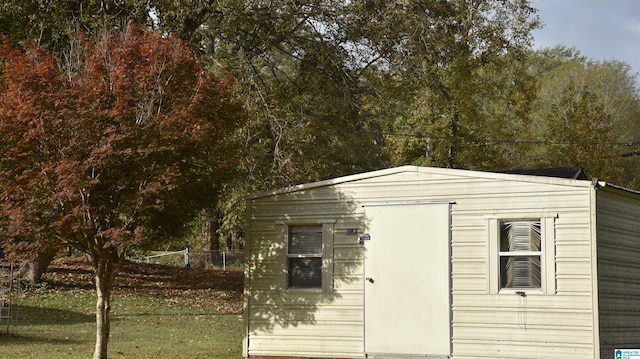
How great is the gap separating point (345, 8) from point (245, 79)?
3.23 m

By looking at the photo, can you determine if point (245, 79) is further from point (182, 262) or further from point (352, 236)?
point (182, 262)

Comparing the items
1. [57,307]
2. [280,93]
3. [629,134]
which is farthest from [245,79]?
[629,134]

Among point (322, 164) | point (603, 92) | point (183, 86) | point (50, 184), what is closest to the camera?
point (50, 184)

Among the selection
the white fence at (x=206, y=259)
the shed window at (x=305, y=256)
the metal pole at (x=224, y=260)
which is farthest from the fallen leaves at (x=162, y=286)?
the shed window at (x=305, y=256)

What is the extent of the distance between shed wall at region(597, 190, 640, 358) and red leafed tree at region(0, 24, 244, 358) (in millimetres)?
5752

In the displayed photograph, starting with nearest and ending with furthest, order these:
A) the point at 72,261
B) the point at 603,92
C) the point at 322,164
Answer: the point at 322,164 < the point at 72,261 < the point at 603,92

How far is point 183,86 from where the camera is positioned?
14258mm

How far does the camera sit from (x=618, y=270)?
44.4ft

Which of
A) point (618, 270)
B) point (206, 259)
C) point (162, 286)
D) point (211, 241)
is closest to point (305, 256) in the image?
point (618, 270)

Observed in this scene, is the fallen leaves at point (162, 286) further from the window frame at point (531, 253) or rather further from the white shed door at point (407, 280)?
the window frame at point (531, 253)

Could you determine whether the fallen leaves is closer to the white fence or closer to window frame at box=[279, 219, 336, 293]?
the white fence

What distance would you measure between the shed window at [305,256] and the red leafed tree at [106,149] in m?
1.56

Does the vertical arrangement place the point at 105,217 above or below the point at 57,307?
above

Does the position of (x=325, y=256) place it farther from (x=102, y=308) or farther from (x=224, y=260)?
(x=224, y=260)
